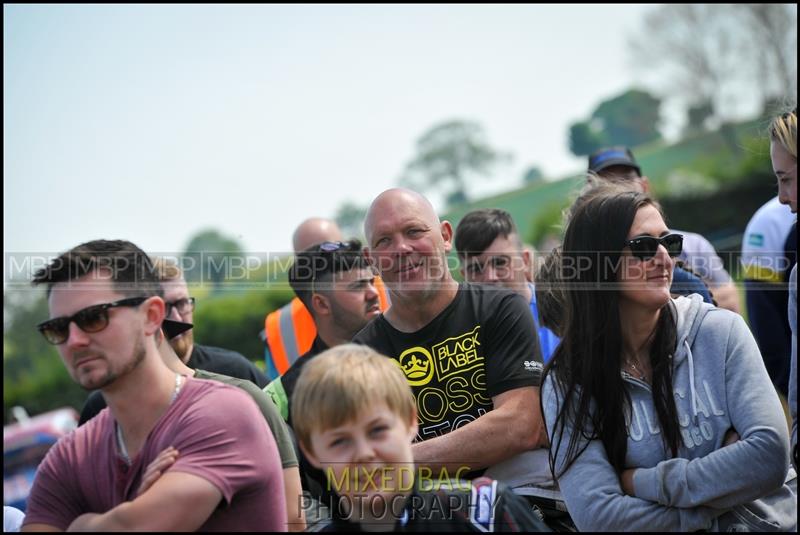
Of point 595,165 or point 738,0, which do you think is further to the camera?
point 738,0

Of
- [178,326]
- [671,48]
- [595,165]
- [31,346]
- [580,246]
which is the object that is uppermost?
[671,48]

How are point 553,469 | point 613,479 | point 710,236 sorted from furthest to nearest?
point 710,236 < point 553,469 < point 613,479

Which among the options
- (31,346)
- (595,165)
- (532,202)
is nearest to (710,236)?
(532,202)

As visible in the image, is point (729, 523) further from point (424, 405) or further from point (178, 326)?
point (178, 326)

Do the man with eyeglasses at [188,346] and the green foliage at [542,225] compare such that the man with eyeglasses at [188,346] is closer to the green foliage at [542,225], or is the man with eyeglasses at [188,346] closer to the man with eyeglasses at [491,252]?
the man with eyeglasses at [491,252]

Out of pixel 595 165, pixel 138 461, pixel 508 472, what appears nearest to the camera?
pixel 138 461

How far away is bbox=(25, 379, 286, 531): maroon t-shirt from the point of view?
8.98 feet

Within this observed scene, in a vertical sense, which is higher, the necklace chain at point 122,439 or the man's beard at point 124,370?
the man's beard at point 124,370

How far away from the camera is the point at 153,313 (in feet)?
9.90

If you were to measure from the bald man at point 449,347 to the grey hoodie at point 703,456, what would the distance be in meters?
0.45

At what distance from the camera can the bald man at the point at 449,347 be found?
358cm

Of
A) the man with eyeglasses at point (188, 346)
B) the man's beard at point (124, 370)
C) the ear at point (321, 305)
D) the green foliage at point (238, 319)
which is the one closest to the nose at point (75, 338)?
the man's beard at point (124, 370)

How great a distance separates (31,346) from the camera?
3173cm

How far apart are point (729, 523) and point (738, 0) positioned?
37.8 m
